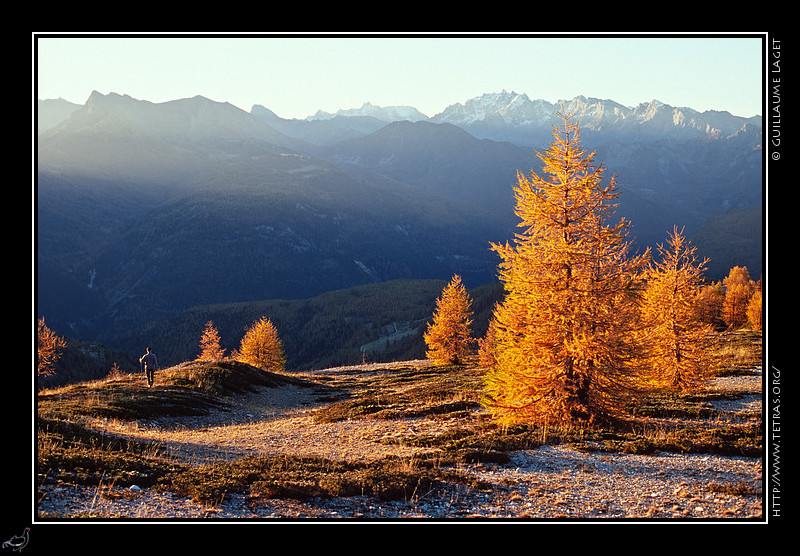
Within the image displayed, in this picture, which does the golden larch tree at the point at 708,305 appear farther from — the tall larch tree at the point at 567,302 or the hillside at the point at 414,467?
the tall larch tree at the point at 567,302

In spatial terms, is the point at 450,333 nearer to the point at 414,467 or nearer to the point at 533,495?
the point at 414,467

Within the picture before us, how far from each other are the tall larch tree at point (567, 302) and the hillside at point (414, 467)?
1257 millimetres

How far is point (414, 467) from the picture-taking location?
41.9ft

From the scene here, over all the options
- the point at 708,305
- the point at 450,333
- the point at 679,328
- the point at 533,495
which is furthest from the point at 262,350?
the point at 533,495

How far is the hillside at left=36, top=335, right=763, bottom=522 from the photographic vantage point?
31.9ft

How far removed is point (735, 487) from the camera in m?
10.6

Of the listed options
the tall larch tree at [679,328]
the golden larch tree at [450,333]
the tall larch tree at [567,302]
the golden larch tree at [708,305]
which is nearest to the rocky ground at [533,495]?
the tall larch tree at [567,302]
